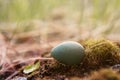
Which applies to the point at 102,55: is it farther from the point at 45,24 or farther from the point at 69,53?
the point at 45,24

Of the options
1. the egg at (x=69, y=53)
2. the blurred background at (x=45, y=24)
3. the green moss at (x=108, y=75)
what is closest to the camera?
the green moss at (x=108, y=75)

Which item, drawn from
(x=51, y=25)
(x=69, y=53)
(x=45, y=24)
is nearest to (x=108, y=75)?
(x=69, y=53)

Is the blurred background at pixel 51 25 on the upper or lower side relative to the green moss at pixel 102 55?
upper

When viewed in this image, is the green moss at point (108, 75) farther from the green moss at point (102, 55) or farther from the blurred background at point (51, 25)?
the blurred background at point (51, 25)

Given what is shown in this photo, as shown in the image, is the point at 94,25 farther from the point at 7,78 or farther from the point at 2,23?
the point at 7,78

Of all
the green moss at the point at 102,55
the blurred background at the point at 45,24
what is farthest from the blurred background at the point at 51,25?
the green moss at the point at 102,55

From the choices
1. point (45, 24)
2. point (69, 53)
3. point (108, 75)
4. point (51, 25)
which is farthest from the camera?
point (51, 25)
